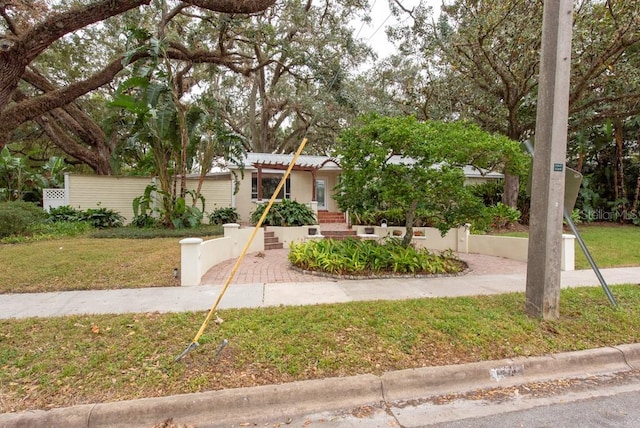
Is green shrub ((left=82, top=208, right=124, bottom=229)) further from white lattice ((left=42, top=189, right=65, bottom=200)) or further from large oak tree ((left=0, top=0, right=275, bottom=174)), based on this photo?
large oak tree ((left=0, top=0, right=275, bottom=174))

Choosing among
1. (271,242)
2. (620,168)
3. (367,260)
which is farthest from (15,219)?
(620,168)

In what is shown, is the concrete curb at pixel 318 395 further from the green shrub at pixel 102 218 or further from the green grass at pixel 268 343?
the green shrub at pixel 102 218

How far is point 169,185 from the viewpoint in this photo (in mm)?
11305

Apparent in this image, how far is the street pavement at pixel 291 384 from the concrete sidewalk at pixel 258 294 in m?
0.02

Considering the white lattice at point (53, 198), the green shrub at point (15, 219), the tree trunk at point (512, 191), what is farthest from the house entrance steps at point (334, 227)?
the white lattice at point (53, 198)

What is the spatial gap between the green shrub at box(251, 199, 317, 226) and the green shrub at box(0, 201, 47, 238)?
6.84m

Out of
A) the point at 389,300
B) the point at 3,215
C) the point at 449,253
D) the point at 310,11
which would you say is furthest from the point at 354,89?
the point at 3,215

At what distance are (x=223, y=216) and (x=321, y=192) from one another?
5.35 meters

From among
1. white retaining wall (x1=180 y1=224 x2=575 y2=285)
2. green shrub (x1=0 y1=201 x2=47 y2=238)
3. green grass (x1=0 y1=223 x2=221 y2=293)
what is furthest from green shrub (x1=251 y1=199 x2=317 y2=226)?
green shrub (x1=0 y1=201 x2=47 y2=238)

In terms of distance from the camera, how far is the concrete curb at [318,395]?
2396 mm

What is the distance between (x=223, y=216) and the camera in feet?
41.8

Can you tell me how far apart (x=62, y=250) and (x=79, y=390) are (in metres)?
6.59

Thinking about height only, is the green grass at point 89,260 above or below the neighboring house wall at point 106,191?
below

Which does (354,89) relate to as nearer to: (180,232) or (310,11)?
(310,11)
